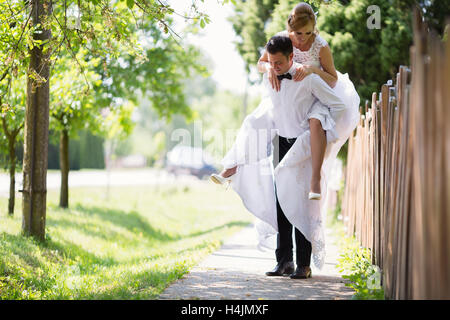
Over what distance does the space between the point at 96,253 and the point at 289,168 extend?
4430 mm

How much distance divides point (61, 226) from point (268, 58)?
5.44m

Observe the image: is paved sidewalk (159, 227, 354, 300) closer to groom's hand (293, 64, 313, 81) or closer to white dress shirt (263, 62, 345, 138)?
white dress shirt (263, 62, 345, 138)

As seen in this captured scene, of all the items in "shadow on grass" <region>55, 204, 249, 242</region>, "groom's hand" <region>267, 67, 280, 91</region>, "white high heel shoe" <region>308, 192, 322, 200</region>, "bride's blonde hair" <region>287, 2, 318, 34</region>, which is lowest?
"shadow on grass" <region>55, 204, 249, 242</region>

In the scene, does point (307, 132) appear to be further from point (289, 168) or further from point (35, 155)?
point (35, 155)

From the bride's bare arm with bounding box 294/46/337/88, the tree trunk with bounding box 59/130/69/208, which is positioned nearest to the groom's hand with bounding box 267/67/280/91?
the bride's bare arm with bounding box 294/46/337/88

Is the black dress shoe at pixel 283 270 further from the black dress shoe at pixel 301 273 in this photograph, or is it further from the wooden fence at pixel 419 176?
the wooden fence at pixel 419 176

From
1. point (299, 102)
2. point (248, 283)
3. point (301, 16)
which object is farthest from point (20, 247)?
point (301, 16)

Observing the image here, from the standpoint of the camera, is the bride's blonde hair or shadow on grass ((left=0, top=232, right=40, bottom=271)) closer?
the bride's blonde hair

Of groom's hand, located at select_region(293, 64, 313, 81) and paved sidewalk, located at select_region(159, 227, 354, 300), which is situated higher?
groom's hand, located at select_region(293, 64, 313, 81)

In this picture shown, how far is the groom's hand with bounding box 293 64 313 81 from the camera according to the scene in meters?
4.98

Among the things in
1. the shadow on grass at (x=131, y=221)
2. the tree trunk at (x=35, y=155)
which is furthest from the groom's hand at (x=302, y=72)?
the shadow on grass at (x=131, y=221)
